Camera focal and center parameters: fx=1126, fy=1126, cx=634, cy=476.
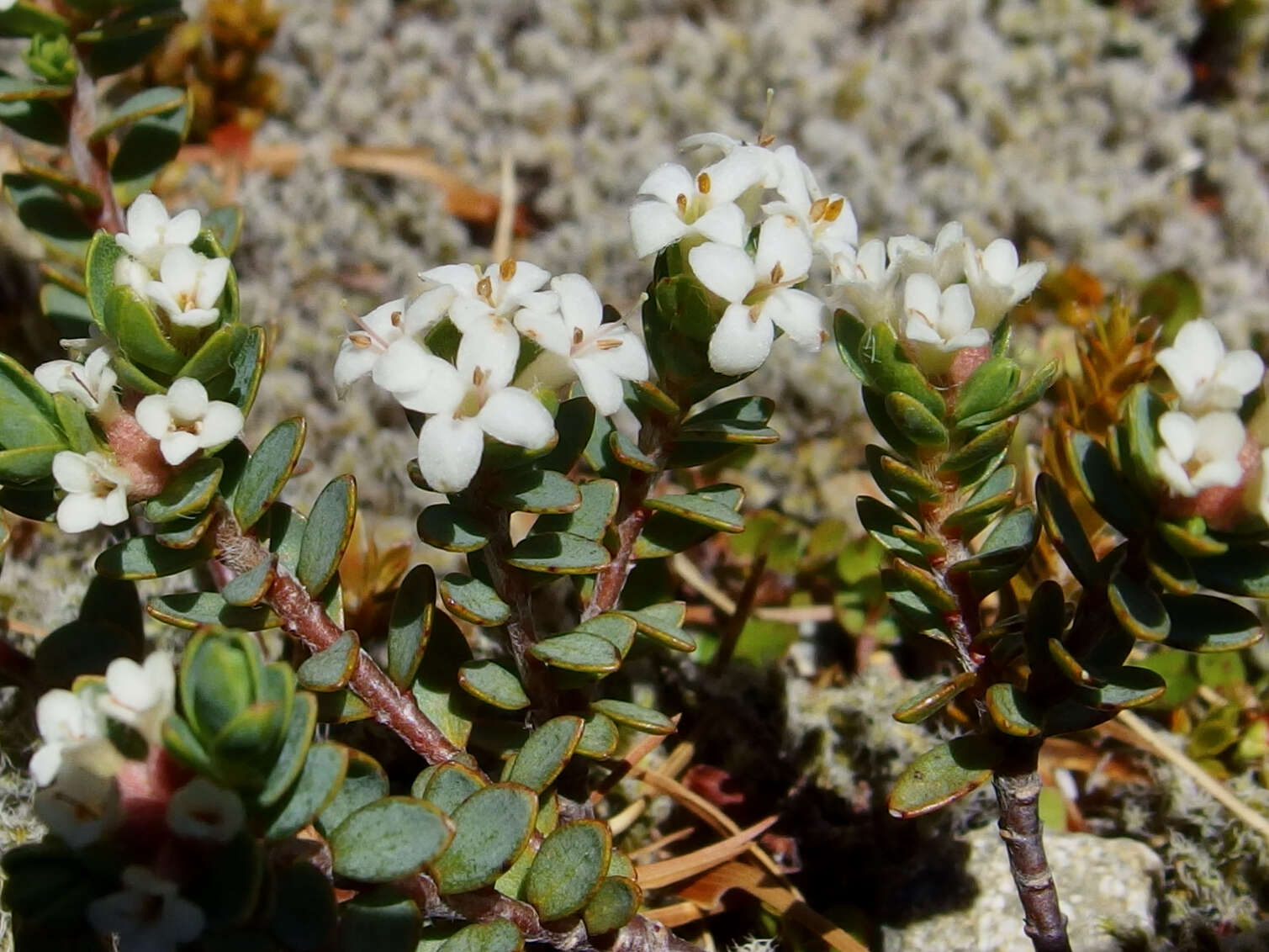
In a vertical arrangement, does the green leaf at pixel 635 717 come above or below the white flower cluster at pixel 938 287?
below

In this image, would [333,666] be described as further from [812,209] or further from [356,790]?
[812,209]

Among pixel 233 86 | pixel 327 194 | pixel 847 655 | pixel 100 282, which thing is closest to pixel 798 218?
→ pixel 100 282

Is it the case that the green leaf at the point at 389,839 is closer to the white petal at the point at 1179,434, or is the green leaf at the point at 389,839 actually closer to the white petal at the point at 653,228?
the white petal at the point at 653,228

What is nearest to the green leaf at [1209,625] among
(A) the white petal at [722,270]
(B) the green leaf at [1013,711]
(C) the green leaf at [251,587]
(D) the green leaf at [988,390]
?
(B) the green leaf at [1013,711]

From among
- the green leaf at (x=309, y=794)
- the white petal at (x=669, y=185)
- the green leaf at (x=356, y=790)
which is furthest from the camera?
the white petal at (x=669, y=185)

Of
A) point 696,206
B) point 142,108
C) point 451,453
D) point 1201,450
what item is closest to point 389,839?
point 451,453

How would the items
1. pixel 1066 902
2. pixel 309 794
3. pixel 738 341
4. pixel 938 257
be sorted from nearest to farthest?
pixel 309 794 < pixel 738 341 < pixel 938 257 < pixel 1066 902
